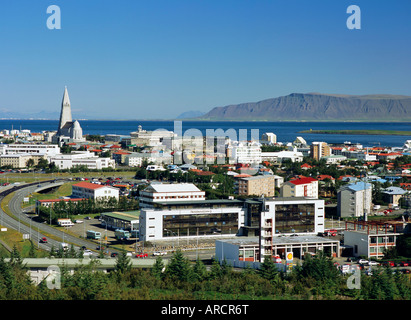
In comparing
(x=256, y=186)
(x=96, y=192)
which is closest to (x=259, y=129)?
(x=256, y=186)

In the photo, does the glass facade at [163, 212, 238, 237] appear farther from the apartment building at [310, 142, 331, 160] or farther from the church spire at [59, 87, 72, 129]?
the church spire at [59, 87, 72, 129]

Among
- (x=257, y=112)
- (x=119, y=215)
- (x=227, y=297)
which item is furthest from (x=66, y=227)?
(x=257, y=112)

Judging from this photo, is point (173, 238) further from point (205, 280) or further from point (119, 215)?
point (205, 280)

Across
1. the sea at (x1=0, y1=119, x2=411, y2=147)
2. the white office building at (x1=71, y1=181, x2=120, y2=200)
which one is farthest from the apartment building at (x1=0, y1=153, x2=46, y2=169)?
the white office building at (x1=71, y1=181, x2=120, y2=200)

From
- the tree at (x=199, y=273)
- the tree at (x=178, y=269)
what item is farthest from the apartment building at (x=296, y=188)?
the tree at (x=178, y=269)

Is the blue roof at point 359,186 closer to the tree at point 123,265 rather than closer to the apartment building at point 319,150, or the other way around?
the tree at point 123,265
